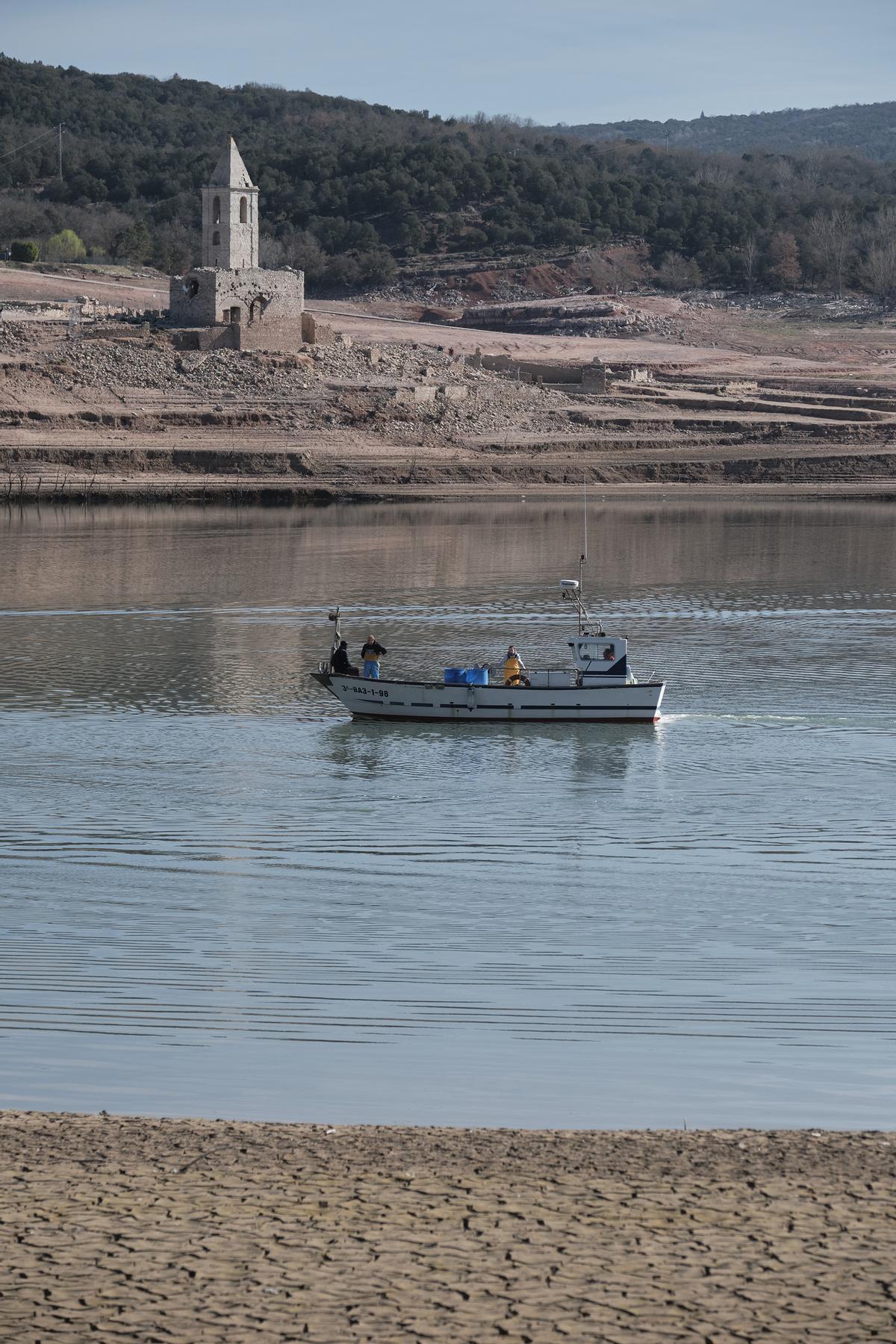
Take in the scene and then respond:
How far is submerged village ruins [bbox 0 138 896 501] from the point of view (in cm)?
8481

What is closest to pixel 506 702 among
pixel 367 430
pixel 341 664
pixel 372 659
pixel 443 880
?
pixel 372 659

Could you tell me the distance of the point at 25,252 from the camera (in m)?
126

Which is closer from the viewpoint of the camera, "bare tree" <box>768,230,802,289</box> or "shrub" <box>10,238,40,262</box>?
"shrub" <box>10,238,40,262</box>

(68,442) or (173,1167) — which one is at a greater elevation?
(68,442)

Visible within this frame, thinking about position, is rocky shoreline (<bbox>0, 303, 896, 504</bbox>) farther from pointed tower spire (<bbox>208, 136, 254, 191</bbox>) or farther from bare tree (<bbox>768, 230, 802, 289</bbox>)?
bare tree (<bbox>768, 230, 802, 289</bbox>)

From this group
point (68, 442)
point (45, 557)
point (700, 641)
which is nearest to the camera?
point (700, 641)

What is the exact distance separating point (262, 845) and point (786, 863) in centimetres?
617

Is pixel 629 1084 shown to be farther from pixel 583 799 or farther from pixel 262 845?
pixel 583 799

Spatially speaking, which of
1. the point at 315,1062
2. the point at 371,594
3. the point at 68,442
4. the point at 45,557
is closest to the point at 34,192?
the point at 68,442

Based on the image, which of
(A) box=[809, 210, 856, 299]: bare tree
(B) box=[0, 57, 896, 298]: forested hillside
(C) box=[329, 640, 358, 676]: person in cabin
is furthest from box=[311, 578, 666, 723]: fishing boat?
(A) box=[809, 210, 856, 299]: bare tree

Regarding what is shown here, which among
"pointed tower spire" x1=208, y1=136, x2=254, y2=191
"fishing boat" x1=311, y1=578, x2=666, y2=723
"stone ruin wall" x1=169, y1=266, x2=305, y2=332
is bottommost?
"fishing boat" x1=311, y1=578, x2=666, y2=723

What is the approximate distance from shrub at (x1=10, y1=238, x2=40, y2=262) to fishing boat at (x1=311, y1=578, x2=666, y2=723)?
336 ft

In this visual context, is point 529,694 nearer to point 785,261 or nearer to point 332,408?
point 332,408

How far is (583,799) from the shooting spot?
2486 cm
